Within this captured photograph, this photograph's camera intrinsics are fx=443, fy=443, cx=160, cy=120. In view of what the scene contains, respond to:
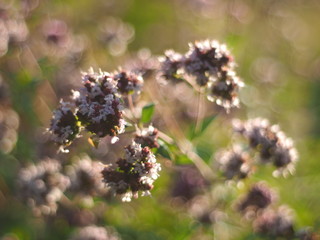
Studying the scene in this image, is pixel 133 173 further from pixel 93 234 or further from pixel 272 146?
pixel 93 234

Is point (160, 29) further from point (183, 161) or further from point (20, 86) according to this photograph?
point (183, 161)

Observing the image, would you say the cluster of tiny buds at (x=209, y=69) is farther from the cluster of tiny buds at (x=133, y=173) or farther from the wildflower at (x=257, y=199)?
the wildflower at (x=257, y=199)

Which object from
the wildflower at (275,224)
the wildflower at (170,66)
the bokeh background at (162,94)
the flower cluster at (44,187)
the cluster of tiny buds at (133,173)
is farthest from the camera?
the bokeh background at (162,94)

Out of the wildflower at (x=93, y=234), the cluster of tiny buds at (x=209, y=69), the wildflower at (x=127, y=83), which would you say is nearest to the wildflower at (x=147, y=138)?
the wildflower at (x=127, y=83)

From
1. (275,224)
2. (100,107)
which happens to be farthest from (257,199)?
(100,107)

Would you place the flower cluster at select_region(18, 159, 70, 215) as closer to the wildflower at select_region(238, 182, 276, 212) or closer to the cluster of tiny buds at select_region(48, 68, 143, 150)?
the cluster of tiny buds at select_region(48, 68, 143, 150)

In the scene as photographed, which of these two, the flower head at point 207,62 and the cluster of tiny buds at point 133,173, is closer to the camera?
the cluster of tiny buds at point 133,173

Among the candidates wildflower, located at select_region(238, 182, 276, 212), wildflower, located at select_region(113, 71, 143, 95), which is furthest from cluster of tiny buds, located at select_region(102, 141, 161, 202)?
wildflower, located at select_region(238, 182, 276, 212)

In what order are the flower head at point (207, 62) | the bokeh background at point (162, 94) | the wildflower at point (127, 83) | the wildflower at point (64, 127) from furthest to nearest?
the bokeh background at point (162, 94) < the flower head at point (207, 62) < the wildflower at point (127, 83) < the wildflower at point (64, 127)
